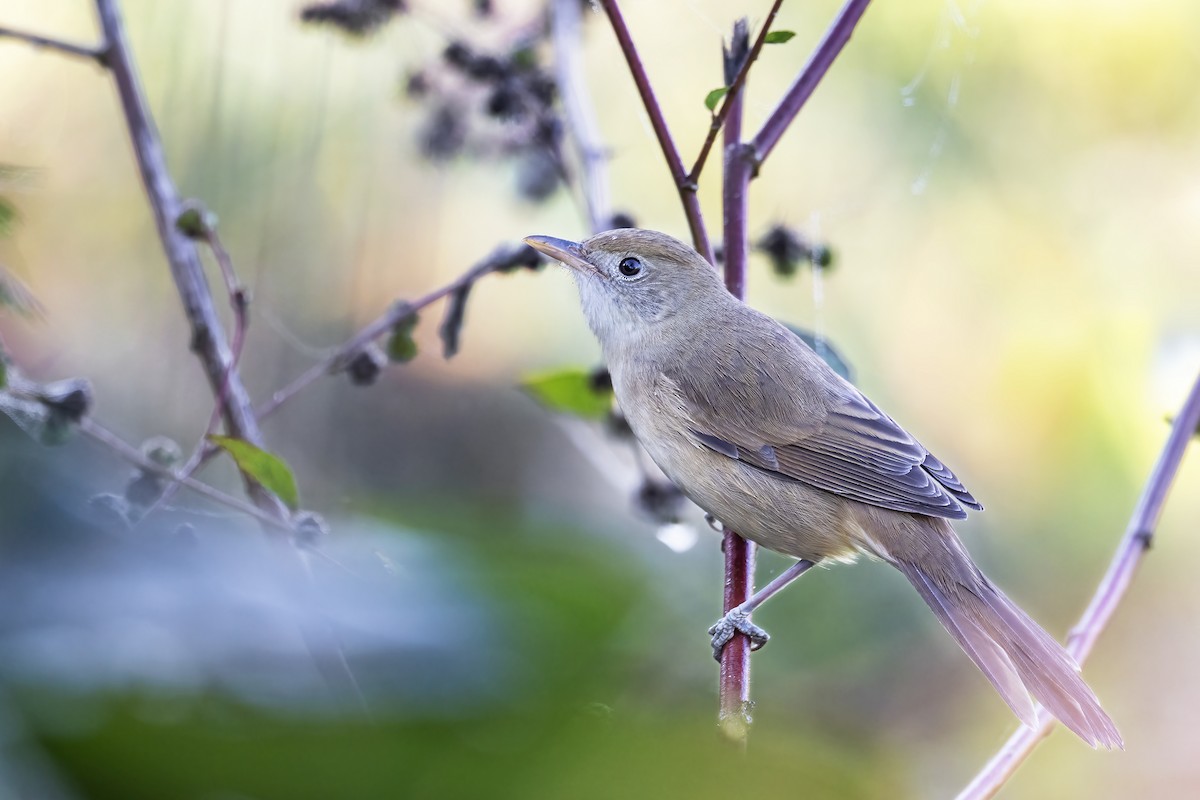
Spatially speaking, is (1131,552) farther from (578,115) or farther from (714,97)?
(578,115)

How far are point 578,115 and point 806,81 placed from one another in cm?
64

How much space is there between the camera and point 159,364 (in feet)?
11.2

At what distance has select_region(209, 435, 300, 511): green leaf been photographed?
62.9 inches

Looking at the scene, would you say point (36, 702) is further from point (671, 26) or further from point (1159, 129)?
point (1159, 129)

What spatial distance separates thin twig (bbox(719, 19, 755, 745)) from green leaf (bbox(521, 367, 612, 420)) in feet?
1.30

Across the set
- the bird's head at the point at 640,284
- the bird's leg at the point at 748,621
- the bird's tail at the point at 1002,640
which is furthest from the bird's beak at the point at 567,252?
the bird's tail at the point at 1002,640

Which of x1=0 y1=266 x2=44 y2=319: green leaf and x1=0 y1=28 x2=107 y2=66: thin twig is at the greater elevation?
x1=0 y1=28 x2=107 y2=66: thin twig

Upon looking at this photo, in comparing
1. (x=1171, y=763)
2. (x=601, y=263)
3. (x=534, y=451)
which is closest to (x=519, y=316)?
(x=534, y=451)

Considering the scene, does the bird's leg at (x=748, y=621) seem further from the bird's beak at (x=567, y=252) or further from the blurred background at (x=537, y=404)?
the bird's beak at (x=567, y=252)

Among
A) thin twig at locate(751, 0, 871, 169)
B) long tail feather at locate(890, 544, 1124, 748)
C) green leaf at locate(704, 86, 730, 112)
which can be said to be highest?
thin twig at locate(751, 0, 871, 169)

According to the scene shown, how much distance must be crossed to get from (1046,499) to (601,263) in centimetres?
268

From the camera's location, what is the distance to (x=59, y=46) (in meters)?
1.95

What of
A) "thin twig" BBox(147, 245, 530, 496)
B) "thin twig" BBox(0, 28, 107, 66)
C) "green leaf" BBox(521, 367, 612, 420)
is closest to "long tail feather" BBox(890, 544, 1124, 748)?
"green leaf" BBox(521, 367, 612, 420)

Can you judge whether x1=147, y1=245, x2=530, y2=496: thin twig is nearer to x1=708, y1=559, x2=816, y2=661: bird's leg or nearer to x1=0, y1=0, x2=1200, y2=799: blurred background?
x1=0, y1=0, x2=1200, y2=799: blurred background
